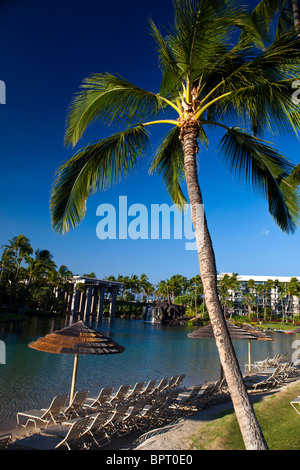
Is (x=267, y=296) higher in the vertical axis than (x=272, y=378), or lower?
higher

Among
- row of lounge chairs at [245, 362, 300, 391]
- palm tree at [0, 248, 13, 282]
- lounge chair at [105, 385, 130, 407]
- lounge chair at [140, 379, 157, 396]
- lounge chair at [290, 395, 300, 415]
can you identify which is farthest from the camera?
palm tree at [0, 248, 13, 282]

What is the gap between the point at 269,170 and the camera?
6.73 meters

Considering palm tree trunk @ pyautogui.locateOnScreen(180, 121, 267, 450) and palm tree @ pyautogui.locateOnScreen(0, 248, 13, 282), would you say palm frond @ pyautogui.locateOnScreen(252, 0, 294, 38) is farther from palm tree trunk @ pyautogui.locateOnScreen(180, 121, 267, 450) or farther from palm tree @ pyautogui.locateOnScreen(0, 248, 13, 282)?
palm tree @ pyautogui.locateOnScreen(0, 248, 13, 282)

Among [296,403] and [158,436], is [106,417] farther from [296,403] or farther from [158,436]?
[296,403]

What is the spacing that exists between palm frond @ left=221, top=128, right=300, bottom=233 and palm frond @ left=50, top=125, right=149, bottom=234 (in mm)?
1968

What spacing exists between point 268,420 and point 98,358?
13285mm

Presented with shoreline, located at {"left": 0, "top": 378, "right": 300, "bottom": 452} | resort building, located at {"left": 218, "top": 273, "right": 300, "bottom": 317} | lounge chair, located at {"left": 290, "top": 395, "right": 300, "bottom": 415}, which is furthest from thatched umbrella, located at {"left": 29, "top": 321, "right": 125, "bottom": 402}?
resort building, located at {"left": 218, "top": 273, "right": 300, "bottom": 317}

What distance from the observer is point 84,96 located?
6750 millimetres

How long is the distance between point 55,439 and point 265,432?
3.83 metres

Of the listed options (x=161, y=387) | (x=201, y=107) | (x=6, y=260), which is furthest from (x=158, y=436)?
(x=6, y=260)

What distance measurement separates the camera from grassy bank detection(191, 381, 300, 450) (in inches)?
214

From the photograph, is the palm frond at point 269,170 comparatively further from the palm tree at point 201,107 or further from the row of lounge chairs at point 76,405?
the row of lounge chairs at point 76,405
